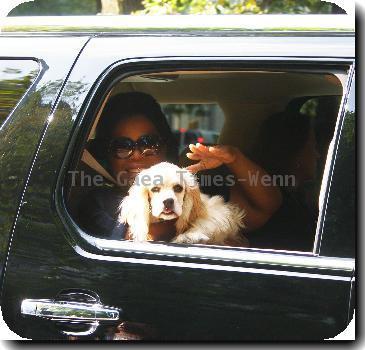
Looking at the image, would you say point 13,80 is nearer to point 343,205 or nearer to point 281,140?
point 343,205

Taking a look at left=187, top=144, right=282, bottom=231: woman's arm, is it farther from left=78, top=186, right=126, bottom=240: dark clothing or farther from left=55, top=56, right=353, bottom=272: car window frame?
left=55, top=56, right=353, bottom=272: car window frame

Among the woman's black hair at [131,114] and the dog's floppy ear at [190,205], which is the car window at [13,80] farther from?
the dog's floppy ear at [190,205]

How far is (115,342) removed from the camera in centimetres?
194

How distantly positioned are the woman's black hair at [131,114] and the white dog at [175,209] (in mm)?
322

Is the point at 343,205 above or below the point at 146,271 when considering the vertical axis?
above

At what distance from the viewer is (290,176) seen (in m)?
2.75

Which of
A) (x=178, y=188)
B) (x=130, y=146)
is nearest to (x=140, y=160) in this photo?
(x=130, y=146)

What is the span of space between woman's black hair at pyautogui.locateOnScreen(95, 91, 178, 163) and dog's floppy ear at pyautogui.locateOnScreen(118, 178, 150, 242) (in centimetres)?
34

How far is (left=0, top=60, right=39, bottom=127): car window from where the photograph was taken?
83.6 inches

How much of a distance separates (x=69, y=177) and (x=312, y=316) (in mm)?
851

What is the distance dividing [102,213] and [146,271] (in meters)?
0.41

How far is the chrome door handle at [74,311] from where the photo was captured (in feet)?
6.31

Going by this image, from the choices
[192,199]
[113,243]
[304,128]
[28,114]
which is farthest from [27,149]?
[304,128]

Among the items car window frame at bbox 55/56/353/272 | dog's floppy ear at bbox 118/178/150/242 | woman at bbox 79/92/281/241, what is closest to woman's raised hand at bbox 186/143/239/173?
woman at bbox 79/92/281/241
